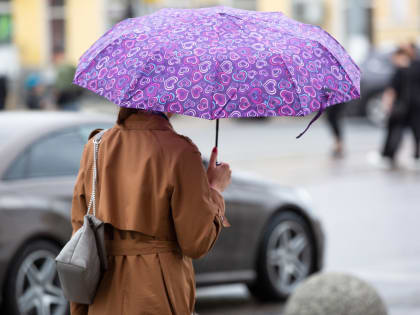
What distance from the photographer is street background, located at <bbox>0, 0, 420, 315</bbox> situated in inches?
343

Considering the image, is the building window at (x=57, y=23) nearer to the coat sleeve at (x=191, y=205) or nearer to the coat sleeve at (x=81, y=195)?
the coat sleeve at (x=81, y=195)

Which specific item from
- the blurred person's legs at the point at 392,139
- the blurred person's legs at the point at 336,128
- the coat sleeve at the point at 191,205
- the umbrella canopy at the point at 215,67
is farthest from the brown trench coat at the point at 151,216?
the blurred person's legs at the point at 336,128

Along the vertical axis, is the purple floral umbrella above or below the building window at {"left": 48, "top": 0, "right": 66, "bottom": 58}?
above

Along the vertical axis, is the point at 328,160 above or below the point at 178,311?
below

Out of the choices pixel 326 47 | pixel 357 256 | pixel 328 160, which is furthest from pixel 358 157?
pixel 326 47

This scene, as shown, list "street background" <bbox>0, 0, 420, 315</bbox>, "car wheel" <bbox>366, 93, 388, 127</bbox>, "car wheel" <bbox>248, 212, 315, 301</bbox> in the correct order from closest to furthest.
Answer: "car wheel" <bbox>248, 212, 315, 301</bbox>
"street background" <bbox>0, 0, 420, 315</bbox>
"car wheel" <bbox>366, 93, 388, 127</bbox>

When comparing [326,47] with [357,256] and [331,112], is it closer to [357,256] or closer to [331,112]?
[357,256]

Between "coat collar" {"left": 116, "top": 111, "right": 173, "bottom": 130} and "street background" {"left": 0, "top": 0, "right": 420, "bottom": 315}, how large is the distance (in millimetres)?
3897

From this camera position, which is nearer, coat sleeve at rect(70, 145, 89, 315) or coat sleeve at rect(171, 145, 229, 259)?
coat sleeve at rect(171, 145, 229, 259)

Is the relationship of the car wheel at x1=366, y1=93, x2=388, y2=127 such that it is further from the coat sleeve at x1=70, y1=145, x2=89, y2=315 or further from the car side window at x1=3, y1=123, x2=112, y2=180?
the coat sleeve at x1=70, y1=145, x2=89, y2=315

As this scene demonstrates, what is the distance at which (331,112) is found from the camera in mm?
17734

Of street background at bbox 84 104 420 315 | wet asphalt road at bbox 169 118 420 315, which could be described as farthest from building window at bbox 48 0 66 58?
wet asphalt road at bbox 169 118 420 315

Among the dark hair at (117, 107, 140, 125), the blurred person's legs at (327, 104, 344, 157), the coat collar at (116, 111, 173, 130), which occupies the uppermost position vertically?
the dark hair at (117, 107, 140, 125)

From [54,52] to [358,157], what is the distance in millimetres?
17635
